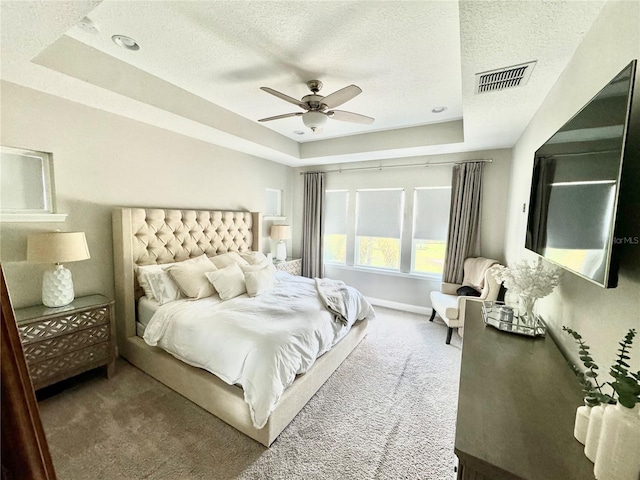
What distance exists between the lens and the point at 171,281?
8.93 feet

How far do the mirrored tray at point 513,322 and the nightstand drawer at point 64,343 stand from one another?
3152 mm

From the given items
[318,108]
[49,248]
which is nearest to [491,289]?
[318,108]

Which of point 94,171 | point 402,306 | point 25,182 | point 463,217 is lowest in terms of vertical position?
point 402,306

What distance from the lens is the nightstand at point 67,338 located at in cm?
198

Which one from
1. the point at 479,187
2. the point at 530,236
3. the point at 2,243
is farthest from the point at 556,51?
the point at 2,243

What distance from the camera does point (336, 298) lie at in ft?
9.08

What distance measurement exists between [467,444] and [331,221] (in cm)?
438

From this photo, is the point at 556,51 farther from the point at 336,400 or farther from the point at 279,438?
the point at 279,438

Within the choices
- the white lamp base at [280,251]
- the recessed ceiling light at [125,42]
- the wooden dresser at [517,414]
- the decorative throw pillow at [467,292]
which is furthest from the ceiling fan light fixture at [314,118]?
the decorative throw pillow at [467,292]

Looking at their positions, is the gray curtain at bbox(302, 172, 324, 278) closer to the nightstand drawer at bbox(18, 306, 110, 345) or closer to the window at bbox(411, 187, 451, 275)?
the window at bbox(411, 187, 451, 275)

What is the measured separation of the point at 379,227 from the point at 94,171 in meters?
3.91

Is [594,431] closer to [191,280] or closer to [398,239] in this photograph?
[191,280]

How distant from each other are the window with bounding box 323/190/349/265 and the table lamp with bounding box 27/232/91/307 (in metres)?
3.61

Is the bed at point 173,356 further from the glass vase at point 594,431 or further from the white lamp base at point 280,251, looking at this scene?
the glass vase at point 594,431
